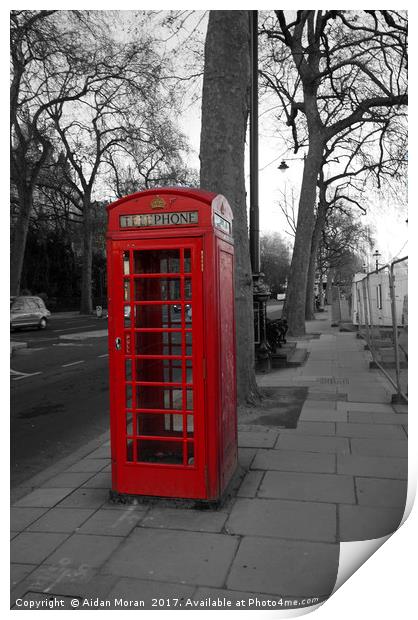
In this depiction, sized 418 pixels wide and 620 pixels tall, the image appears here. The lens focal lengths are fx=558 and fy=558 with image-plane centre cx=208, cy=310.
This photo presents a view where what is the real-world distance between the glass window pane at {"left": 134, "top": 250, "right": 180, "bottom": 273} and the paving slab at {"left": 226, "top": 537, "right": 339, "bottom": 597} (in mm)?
1896

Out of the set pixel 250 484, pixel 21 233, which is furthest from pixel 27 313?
pixel 250 484

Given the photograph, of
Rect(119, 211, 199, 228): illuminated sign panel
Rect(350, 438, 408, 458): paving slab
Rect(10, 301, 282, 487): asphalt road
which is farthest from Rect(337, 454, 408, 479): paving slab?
Rect(10, 301, 282, 487): asphalt road

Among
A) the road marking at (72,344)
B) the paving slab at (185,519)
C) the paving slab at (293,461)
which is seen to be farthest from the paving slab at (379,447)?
the road marking at (72,344)

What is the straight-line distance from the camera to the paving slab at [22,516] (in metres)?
3.85

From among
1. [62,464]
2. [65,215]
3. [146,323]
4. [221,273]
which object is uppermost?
[65,215]

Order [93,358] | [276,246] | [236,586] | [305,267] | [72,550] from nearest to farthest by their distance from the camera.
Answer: [236,586] < [72,550] < [93,358] < [305,267] < [276,246]

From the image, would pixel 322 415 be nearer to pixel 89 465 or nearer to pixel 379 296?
pixel 89 465

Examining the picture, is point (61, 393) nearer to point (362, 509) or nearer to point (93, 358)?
point (93, 358)

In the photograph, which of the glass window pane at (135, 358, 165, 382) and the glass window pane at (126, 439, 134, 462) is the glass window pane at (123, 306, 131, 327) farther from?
the glass window pane at (126, 439, 134, 462)

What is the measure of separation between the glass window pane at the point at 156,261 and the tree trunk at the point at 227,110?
2.83 m

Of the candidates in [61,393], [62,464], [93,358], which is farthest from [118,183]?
[62,464]

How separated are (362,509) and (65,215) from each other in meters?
35.3

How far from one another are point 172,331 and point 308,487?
1643mm

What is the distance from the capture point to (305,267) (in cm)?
1989
